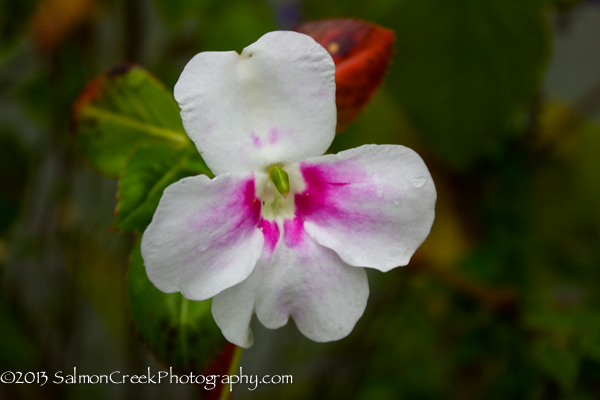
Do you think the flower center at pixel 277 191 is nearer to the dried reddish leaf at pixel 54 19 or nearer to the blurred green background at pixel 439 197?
the blurred green background at pixel 439 197

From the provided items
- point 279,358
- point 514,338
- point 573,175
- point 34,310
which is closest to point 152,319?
point 514,338

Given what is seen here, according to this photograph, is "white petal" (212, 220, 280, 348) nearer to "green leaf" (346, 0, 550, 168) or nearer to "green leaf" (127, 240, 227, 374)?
"green leaf" (127, 240, 227, 374)

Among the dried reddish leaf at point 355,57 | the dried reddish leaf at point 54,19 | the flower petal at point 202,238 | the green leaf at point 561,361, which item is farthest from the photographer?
the dried reddish leaf at point 54,19

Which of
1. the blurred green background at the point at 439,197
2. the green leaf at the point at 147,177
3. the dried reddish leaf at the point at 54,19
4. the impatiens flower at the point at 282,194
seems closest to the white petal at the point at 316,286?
the impatiens flower at the point at 282,194

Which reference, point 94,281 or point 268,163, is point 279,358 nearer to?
point 94,281

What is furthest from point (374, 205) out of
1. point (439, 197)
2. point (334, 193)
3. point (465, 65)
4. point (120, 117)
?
point (439, 197)

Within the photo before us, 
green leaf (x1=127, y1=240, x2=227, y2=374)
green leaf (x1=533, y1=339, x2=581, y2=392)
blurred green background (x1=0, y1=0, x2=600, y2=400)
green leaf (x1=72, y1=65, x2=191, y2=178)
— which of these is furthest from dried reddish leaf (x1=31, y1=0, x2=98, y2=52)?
green leaf (x1=533, y1=339, x2=581, y2=392)

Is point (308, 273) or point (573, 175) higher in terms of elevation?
point (308, 273)
